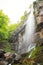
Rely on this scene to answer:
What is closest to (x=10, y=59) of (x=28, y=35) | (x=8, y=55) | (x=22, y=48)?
(x=8, y=55)

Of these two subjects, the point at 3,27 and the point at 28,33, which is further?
the point at 3,27

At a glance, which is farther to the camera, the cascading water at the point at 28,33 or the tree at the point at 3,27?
the tree at the point at 3,27

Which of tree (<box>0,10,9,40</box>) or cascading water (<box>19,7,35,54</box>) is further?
tree (<box>0,10,9,40</box>)

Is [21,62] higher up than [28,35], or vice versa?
[21,62]

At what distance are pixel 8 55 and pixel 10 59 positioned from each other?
1.91ft

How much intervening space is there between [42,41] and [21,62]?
487 centimetres

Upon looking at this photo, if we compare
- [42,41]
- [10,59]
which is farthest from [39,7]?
[10,59]

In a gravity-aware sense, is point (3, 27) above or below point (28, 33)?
above

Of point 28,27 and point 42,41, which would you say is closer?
point 42,41

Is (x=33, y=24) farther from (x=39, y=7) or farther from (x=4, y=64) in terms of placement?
(x=4, y=64)

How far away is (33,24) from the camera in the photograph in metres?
50.0

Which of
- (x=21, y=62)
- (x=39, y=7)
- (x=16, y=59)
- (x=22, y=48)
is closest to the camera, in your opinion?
(x=21, y=62)

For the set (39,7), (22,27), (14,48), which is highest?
(39,7)

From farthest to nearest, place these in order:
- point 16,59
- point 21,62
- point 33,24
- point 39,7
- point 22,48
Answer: point 33,24, point 22,48, point 39,7, point 16,59, point 21,62
